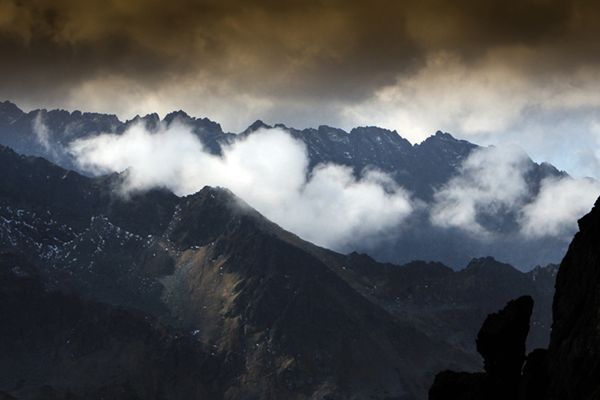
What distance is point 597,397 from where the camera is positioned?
76750 mm

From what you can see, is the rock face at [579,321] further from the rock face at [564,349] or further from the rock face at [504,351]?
the rock face at [504,351]

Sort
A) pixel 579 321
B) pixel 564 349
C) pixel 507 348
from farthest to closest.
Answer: pixel 507 348 → pixel 579 321 → pixel 564 349

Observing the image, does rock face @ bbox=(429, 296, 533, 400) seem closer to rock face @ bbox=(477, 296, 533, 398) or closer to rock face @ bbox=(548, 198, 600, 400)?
rock face @ bbox=(477, 296, 533, 398)

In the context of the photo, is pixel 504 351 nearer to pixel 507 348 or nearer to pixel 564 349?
pixel 507 348

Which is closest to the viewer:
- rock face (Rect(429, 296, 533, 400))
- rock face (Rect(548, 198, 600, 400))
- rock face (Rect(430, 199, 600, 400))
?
rock face (Rect(548, 198, 600, 400))

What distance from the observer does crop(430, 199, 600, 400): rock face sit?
8322 cm

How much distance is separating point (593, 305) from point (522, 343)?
1169 centimetres

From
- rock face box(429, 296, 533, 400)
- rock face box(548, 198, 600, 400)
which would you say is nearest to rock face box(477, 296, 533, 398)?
rock face box(429, 296, 533, 400)

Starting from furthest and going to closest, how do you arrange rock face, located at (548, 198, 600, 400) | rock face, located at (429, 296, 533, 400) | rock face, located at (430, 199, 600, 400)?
rock face, located at (429, 296, 533, 400), rock face, located at (430, 199, 600, 400), rock face, located at (548, 198, 600, 400)

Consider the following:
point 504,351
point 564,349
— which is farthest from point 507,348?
point 564,349

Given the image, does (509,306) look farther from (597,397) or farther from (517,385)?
(597,397)

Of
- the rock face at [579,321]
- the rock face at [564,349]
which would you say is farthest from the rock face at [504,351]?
the rock face at [579,321]

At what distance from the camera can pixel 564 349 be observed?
87.6m

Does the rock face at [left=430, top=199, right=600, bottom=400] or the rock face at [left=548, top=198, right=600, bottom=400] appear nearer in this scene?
the rock face at [left=548, top=198, right=600, bottom=400]
